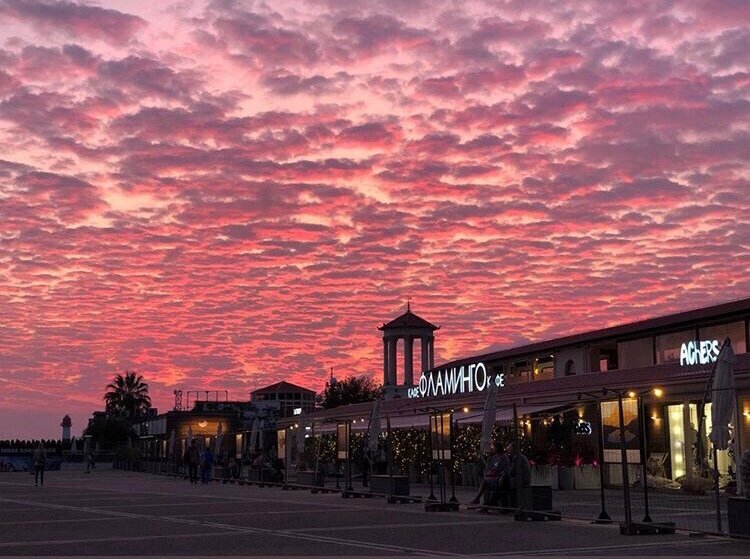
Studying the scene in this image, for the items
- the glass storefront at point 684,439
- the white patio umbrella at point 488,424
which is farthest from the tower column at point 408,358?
the white patio umbrella at point 488,424

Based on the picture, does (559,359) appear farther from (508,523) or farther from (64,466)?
(64,466)

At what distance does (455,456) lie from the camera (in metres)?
37.2

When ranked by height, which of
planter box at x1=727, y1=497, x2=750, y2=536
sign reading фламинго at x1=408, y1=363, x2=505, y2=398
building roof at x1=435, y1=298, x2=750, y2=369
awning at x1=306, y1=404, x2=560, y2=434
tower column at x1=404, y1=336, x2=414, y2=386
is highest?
tower column at x1=404, y1=336, x2=414, y2=386

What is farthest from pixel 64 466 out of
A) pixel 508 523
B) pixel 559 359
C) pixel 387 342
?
pixel 508 523

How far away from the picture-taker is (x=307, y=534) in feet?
61.0

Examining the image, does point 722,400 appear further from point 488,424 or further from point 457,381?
point 457,381

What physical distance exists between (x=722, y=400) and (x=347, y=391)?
105 meters

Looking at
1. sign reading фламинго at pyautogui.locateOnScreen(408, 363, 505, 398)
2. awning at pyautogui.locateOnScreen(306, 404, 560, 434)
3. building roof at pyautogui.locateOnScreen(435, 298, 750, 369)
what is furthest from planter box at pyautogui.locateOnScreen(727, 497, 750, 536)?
sign reading фламинго at pyautogui.locateOnScreen(408, 363, 505, 398)

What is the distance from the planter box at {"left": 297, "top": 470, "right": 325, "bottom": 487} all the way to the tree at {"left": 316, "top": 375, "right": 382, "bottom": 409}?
76.6 m

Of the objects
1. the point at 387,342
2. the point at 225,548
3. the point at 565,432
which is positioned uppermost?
the point at 387,342

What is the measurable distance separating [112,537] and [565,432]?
20.3m

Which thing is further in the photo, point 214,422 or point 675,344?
point 214,422

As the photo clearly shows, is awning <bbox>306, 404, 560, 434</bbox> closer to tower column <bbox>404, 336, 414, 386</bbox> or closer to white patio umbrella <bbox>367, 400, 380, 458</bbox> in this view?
white patio umbrella <bbox>367, 400, 380, 458</bbox>

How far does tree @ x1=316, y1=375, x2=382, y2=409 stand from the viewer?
119562 mm
